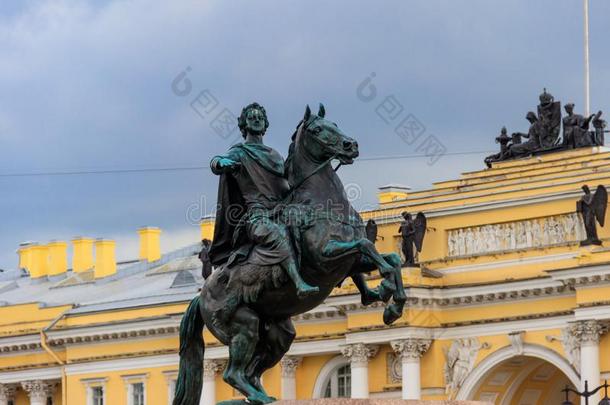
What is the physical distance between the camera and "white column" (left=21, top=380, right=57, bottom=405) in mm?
57375

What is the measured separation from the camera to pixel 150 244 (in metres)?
64.8

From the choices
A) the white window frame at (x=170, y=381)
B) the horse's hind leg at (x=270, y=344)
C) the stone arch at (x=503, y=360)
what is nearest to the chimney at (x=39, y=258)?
the white window frame at (x=170, y=381)

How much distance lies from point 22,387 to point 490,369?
15.6 m

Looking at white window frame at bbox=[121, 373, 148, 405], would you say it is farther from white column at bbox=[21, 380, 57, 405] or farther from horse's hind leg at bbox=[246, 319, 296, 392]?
horse's hind leg at bbox=[246, 319, 296, 392]

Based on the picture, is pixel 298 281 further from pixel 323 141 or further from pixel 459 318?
pixel 459 318

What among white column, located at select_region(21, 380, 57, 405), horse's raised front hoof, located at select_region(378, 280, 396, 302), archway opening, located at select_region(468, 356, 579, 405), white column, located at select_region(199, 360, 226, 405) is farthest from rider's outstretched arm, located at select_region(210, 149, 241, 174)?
white column, located at select_region(21, 380, 57, 405)

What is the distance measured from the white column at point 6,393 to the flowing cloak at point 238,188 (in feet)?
148

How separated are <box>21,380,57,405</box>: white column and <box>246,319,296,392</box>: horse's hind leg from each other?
4363 cm

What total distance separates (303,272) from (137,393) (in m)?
42.0

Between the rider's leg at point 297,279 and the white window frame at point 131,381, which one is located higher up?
the white window frame at point 131,381

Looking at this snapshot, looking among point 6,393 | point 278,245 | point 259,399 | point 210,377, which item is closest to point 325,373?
point 210,377

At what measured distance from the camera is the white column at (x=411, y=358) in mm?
47469

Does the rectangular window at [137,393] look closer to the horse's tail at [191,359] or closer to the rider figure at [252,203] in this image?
the horse's tail at [191,359]

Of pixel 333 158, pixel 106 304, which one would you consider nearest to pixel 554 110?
pixel 106 304
